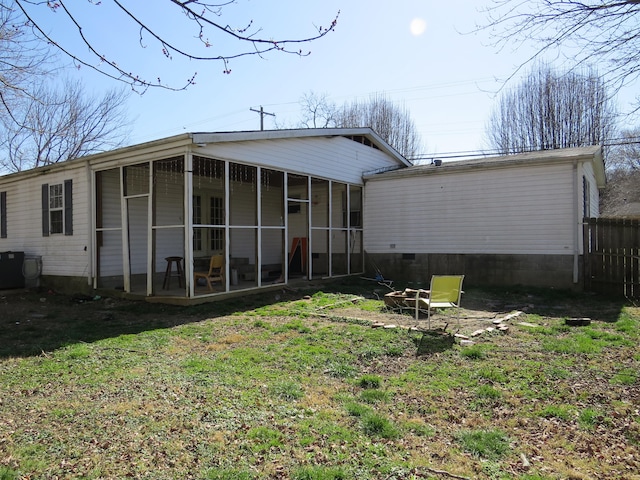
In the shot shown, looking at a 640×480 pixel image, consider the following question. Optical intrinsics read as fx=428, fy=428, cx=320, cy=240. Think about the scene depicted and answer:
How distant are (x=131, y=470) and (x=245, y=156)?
763 cm

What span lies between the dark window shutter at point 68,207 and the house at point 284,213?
37mm

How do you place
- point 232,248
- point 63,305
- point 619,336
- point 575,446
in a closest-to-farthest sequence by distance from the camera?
point 575,446
point 619,336
point 63,305
point 232,248

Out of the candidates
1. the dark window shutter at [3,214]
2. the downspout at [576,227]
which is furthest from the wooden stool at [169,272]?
the downspout at [576,227]

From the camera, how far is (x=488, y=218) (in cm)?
1141

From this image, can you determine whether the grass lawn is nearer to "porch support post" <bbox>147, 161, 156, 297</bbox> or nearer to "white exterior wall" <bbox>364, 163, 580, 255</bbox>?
"porch support post" <bbox>147, 161, 156, 297</bbox>

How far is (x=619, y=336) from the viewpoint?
5.87 m

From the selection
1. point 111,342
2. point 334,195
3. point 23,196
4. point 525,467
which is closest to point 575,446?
point 525,467

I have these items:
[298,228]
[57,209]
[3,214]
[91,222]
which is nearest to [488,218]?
[298,228]

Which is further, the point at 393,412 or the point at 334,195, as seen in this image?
the point at 334,195

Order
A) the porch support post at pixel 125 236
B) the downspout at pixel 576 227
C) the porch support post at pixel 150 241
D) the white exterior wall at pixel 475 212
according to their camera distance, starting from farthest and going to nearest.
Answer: the white exterior wall at pixel 475 212 → the downspout at pixel 576 227 → the porch support post at pixel 125 236 → the porch support post at pixel 150 241

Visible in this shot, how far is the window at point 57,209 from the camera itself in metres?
10.6

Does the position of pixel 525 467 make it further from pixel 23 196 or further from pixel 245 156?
pixel 23 196

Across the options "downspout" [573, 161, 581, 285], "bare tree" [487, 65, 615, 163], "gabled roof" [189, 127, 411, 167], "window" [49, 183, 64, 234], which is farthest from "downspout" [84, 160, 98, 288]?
"bare tree" [487, 65, 615, 163]

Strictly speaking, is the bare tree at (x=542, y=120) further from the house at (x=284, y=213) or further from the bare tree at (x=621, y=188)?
the house at (x=284, y=213)
